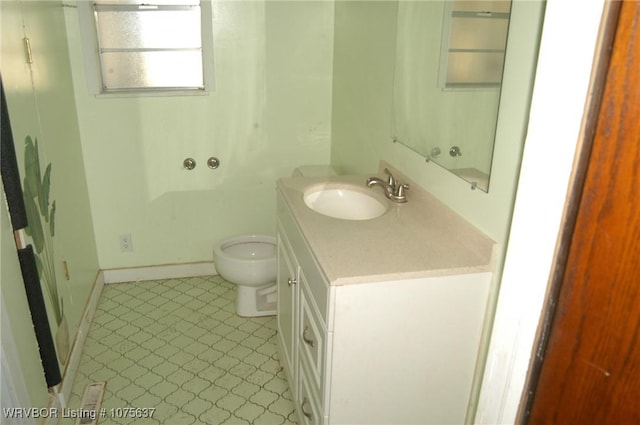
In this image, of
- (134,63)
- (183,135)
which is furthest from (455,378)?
(134,63)

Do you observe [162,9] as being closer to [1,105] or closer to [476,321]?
[1,105]

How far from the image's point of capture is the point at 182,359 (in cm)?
248

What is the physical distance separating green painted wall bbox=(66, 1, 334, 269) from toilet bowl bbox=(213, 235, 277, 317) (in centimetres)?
31

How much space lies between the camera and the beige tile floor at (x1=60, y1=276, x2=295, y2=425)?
2164 mm

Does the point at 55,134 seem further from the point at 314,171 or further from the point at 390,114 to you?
the point at 390,114

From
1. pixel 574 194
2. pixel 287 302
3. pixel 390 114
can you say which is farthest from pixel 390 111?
pixel 574 194

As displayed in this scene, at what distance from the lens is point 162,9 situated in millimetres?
2740

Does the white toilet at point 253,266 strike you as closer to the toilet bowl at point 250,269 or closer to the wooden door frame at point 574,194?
the toilet bowl at point 250,269

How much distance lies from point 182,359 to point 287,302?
0.75 metres

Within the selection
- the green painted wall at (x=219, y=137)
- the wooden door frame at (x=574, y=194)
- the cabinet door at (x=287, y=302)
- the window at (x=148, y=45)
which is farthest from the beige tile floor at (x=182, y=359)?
the wooden door frame at (x=574, y=194)

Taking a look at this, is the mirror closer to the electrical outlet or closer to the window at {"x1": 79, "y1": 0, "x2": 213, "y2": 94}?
the window at {"x1": 79, "y1": 0, "x2": 213, "y2": 94}

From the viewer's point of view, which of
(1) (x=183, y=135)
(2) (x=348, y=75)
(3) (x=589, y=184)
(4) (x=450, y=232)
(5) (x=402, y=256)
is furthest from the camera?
(1) (x=183, y=135)

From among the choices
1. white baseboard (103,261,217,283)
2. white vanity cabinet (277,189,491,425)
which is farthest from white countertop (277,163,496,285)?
white baseboard (103,261,217,283)

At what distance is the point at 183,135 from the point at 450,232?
183 cm
